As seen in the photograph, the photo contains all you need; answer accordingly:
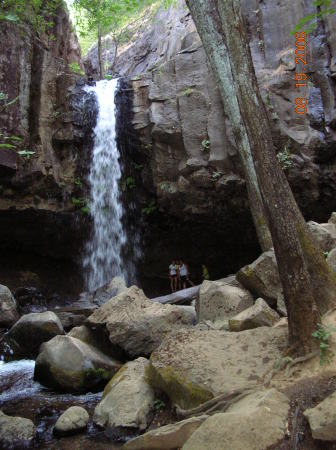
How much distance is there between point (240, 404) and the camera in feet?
12.8

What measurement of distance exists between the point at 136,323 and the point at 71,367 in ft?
4.19

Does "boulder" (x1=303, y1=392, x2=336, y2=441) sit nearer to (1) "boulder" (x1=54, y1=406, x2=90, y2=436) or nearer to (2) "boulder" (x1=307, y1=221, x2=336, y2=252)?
(1) "boulder" (x1=54, y1=406, x2=90, y2=436)

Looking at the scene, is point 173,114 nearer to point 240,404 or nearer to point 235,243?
point 235,243

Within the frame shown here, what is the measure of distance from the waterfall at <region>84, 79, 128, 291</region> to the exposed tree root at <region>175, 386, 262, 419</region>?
1156cm

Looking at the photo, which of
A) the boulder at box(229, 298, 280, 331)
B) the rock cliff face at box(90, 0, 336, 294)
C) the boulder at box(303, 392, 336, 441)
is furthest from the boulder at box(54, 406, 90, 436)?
the rock cliff face at box(90, 0, 336, 294)

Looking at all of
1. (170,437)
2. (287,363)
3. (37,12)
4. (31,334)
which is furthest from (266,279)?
(37,12)

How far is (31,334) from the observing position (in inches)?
316

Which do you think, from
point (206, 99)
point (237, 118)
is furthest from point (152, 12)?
point (237, 118)

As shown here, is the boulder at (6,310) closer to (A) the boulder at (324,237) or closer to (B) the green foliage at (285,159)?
(A) the boulder at (324,237)

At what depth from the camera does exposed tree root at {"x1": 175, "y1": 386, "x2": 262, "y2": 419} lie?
4023 mm

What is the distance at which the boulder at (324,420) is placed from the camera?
9.81ft

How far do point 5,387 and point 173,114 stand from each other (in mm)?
10106

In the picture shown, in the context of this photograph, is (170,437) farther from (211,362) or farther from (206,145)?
(206,145)

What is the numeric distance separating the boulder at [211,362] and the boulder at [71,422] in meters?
0.93
